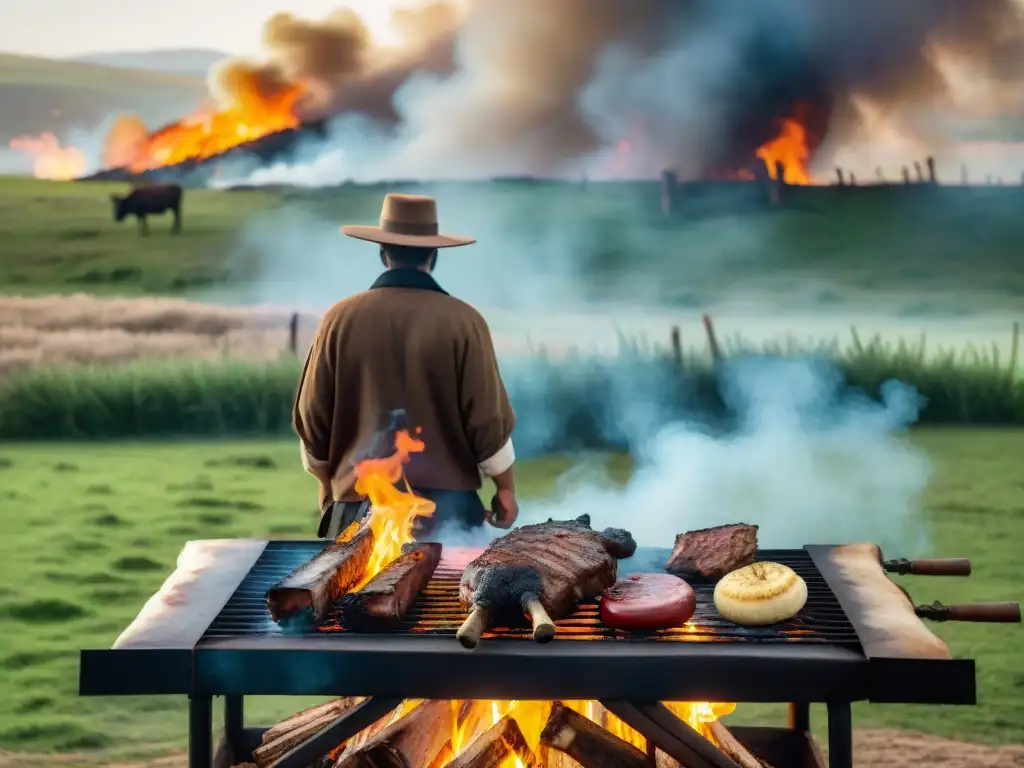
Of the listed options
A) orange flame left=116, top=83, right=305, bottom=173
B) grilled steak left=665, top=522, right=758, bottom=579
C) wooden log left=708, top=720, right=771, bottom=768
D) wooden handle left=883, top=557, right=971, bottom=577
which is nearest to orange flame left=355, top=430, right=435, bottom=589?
grilled steak left=665, top=522, right=758, bottom=579

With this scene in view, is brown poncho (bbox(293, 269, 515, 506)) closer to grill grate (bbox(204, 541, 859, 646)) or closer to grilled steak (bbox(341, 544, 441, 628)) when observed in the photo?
grill grate (bbox(204, 541, 859, 646))

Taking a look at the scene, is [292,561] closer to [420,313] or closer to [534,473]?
[420,313]

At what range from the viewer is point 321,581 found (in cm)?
339

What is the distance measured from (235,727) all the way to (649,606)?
1884mm

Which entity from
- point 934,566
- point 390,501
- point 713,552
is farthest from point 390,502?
point 934,566

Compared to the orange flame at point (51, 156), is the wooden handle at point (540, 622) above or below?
below

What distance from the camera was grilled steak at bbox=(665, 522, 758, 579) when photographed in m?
3.80

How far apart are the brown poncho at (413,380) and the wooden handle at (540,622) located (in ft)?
4.79

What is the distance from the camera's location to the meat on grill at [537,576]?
323 centimetres

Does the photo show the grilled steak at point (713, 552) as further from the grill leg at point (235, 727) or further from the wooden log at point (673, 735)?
the grill leg at point (235, 727)

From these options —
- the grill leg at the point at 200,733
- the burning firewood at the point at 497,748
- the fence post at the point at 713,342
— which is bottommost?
the burning firewood at the point at 497,748

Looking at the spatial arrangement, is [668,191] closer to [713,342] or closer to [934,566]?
[713,342]

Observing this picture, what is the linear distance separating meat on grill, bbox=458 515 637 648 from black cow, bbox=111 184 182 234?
7904 millimetres

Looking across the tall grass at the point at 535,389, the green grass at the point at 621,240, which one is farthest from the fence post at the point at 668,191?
the tall grass at the point at 535,389
